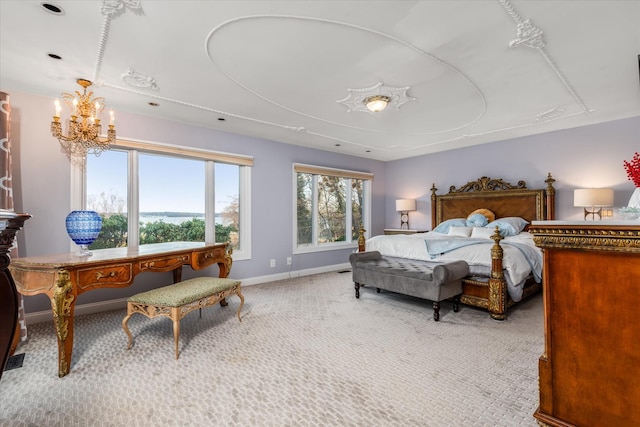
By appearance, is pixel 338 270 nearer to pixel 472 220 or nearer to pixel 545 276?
pixel 472 220

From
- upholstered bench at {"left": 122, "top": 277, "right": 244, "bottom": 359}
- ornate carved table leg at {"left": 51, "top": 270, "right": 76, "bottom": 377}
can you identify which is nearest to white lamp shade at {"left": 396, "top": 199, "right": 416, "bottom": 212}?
upholstered bench at {"left": 122, "top": 277, "right": 244, "bottom": 359}

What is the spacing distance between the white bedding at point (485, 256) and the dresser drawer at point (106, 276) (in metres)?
3.22

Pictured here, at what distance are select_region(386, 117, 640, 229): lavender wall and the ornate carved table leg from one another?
570 cm

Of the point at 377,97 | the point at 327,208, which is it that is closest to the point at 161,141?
the point at 377,97

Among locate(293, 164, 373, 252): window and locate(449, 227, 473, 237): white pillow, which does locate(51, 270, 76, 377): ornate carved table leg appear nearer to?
locate(293, 164, 373, 252): window

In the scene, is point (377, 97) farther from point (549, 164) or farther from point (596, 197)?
point (549, 164)

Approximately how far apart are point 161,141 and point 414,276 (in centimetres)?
350

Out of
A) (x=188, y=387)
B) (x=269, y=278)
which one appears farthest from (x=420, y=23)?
(x=269, y=278)

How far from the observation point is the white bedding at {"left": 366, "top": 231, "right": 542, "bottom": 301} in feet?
10.2

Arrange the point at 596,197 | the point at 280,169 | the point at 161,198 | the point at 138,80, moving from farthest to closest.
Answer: the point at 280,169 → the point at 161,198 → the point at 596,197 → the point at 138,80

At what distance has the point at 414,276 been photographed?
10.3 feet

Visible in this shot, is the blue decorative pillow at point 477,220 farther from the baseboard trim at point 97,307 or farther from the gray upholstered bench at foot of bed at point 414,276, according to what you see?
the baseboard trim at point 97,307

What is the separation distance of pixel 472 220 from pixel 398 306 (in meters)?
2.40

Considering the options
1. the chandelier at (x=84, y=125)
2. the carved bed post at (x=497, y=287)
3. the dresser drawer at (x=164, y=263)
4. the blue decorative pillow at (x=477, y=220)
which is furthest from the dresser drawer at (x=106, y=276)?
the blue decorative pillow at (x=477, y=220)
